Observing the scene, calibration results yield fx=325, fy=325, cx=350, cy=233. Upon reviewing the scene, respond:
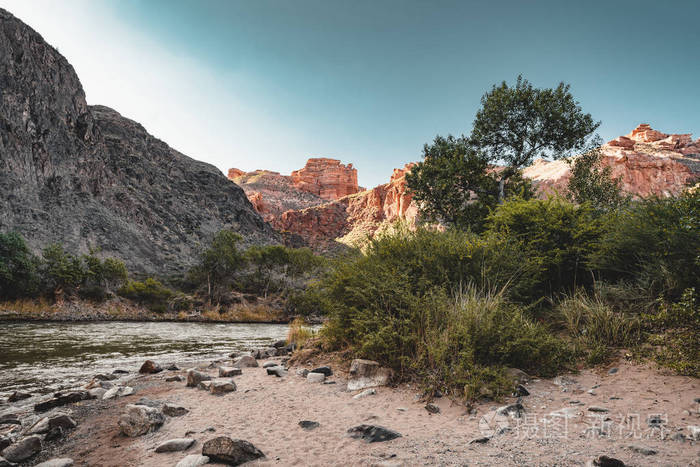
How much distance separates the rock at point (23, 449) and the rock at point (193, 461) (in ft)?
6.12

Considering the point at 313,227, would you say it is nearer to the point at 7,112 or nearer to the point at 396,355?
the point at 7,112

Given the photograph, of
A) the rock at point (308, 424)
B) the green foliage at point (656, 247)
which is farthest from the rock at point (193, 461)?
the green foliage at point (656, 247)

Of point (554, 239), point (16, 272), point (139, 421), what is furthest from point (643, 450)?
point (16, 272)

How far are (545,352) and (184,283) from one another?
50.6m

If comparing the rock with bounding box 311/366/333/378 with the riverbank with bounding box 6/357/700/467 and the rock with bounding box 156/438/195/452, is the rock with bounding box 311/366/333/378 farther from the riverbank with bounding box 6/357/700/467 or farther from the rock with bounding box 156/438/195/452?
the rock with bounding box 156/438/195/452

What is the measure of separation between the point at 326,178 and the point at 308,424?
18820cm

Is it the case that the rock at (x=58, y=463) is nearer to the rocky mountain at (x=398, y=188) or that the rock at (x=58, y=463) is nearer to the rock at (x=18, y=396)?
the rock at (x=18, y=396)

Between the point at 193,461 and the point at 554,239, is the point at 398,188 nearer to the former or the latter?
the point at 554,239

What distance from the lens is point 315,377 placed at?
5652mm

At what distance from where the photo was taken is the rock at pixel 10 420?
14.0ft

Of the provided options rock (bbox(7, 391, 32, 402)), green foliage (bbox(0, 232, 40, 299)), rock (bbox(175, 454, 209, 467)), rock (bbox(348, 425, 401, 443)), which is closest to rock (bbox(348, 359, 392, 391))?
rock (bbox(348, 425, 401, 443))

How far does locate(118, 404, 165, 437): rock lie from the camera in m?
3.69

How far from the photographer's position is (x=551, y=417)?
3.38 metres

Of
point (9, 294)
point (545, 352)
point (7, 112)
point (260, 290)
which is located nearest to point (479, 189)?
point (545, 352)
